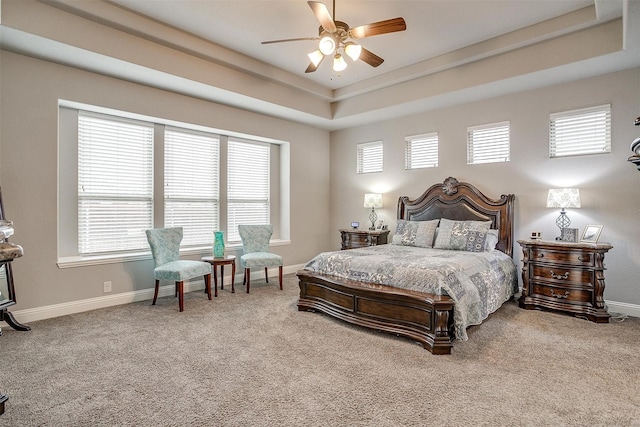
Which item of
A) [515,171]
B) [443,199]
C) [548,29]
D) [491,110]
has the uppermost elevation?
[548,29]

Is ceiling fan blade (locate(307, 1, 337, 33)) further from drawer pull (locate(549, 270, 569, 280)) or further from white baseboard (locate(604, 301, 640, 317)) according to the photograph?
white baseboard (locate(604, 301, 640, 317))

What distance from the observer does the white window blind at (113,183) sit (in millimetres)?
4320

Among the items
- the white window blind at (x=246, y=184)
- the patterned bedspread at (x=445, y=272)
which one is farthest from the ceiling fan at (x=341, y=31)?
the white window blind at (x=246, y=184)

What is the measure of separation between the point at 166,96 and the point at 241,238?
2.33m

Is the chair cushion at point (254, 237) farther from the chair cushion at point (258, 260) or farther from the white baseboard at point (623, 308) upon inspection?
the white baseboard at point (623, 308)

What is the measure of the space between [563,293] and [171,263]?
475 cm

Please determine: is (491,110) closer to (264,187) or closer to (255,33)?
(255,33)

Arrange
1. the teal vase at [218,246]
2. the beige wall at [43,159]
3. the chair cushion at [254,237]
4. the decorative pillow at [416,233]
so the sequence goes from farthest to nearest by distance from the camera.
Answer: the chair cushion at [254,237] < the teal vase at [218,246] < the decorative pillow at [416,233] < the beige wall at [43,159]

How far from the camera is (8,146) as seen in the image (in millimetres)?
3561

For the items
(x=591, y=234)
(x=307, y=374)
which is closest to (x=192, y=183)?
(x=307, y=374)

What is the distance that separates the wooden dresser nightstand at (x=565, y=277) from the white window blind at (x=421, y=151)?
6.72 ft

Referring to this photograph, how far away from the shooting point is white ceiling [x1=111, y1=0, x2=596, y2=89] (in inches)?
136

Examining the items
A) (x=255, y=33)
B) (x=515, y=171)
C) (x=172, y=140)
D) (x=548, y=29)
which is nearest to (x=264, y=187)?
(x=172, y=140)

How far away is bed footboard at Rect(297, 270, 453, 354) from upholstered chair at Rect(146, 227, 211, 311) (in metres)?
1.37
